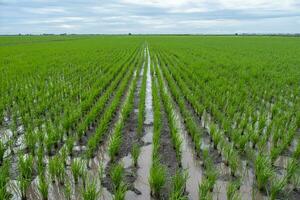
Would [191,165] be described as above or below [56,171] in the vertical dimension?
below

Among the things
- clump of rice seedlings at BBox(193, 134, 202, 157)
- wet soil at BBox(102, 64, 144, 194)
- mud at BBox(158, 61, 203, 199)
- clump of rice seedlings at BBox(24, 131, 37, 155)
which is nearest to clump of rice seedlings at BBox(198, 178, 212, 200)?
mud at BBox(158, 61, 203, 199)

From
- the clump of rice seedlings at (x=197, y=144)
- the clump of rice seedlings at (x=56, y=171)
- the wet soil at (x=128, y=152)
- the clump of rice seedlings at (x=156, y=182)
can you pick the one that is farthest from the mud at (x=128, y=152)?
the clump of rice seedlings at (x=197, y=144)

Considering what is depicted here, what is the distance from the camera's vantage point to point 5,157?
4180 millimetres

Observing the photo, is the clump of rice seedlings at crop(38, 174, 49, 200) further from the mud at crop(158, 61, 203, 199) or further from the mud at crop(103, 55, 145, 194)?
the mud at crop(158, 61, 203, 199)

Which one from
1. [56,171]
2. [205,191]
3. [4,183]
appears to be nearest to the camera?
[205,191]

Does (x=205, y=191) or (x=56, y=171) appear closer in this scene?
(x=205, y=191)

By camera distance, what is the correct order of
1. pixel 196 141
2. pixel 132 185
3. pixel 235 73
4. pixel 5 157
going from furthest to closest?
1. pixel 235 73
2. pixel 196 141
3. pixel 5 157
4. pixel 132 185

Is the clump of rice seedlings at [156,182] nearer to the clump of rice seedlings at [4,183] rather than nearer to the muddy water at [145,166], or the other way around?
the muddy water at [145,166]

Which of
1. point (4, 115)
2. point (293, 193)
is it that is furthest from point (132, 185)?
point (4, 115)

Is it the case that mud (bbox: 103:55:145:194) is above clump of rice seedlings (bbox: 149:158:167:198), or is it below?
below

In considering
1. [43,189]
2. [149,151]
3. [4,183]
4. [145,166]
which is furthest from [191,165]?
[4,183]

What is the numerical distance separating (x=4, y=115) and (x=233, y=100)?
17.8 feet

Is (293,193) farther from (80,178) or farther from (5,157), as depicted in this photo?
(5,157)

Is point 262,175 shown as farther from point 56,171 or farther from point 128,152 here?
point 56,171
